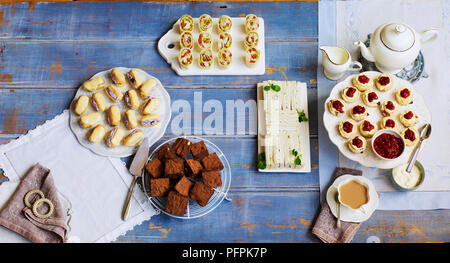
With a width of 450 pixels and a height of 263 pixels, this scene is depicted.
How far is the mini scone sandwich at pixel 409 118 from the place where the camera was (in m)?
1.62

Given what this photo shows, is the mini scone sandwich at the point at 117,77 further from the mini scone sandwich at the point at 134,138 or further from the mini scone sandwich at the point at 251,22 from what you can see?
the mini scone sandwich at the point at 251,22

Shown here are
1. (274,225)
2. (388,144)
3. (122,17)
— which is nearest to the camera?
(388,144)

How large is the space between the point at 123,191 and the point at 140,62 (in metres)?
0.60

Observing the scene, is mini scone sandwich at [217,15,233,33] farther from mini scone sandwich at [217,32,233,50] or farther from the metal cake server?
the metal cake server

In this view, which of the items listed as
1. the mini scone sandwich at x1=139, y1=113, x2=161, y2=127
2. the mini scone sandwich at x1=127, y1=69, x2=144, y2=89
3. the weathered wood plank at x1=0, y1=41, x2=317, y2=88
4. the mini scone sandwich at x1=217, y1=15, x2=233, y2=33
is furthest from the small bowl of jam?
the mini scone sandwich at x1=127, y1=69, x2=144, y2=89

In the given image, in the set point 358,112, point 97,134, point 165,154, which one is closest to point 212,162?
point 165,154

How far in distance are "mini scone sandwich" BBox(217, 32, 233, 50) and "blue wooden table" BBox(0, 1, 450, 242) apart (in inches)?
5.6

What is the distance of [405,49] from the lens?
5.32 feet

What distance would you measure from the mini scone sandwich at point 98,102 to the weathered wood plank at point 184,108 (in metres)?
0.14

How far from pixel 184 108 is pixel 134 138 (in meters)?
0.26

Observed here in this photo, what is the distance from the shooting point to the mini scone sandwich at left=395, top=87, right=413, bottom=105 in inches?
64.4

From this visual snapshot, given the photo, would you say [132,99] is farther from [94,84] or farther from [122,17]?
[122,17]

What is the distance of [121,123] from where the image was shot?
176 centimetres

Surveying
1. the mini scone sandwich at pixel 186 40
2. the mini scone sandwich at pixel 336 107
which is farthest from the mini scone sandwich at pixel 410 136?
the mini scone sandwich at pixel 186 40
